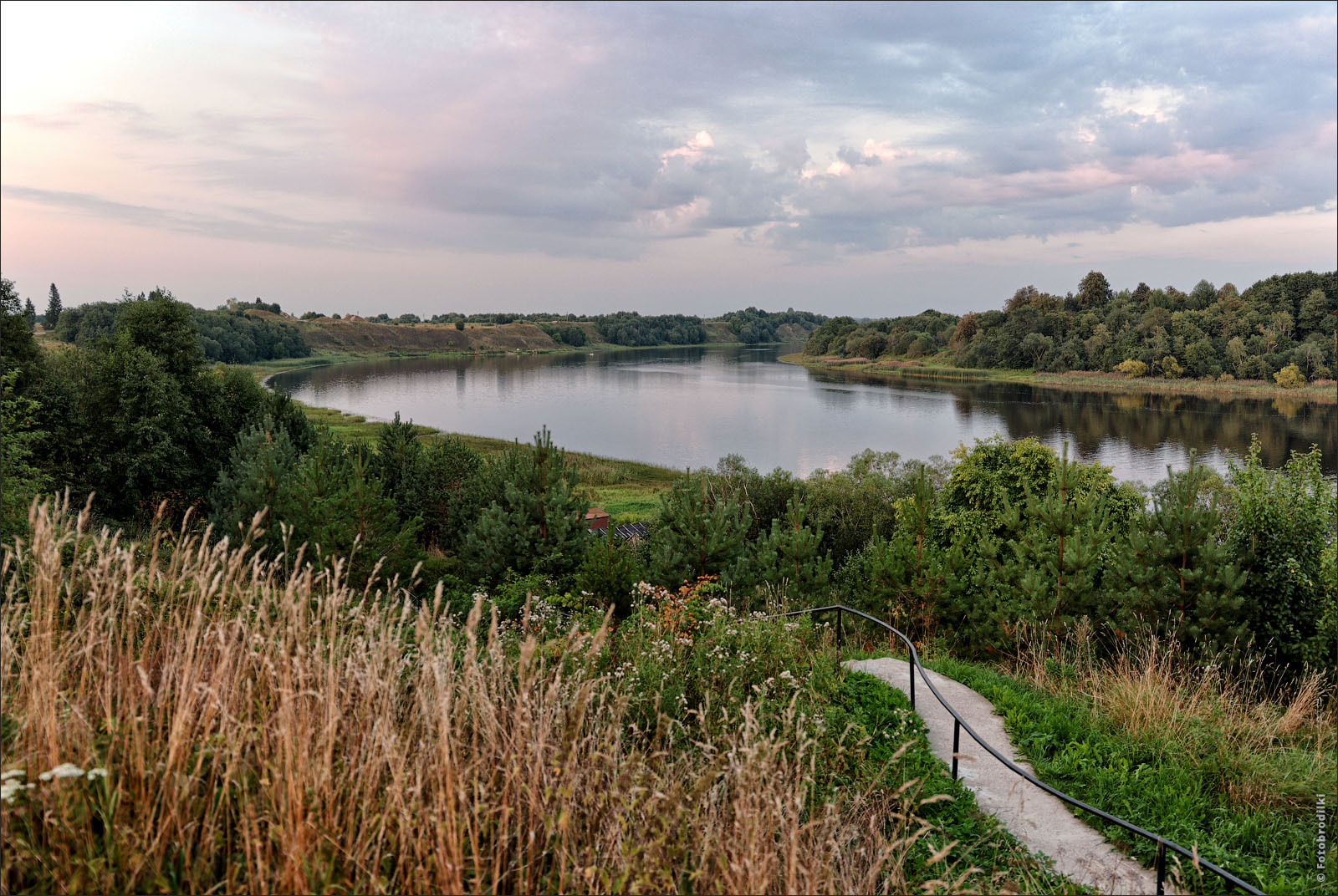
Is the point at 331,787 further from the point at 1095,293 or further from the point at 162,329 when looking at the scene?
the point at 1095,293

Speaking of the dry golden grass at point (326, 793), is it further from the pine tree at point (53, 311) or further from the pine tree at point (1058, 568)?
the pine tree at point (53, 311)

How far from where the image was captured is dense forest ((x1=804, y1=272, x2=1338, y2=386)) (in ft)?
289

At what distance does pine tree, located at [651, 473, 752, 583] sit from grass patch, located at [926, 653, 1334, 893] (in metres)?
6.21

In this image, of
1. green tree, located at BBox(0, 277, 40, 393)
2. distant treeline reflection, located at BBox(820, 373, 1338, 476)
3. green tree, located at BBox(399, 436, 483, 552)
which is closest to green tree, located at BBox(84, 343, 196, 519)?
green tree, located at BBox(0, 277, 40, 393)

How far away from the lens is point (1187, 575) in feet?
35.9

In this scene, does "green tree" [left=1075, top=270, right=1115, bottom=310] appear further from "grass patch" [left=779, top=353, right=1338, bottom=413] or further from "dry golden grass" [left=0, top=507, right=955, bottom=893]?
"dry golden grass" [left=0, top=507, right=955, bottom=893]

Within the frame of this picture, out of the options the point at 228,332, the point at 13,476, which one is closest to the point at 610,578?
the point at 13,476

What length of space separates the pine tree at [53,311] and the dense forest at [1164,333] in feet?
420

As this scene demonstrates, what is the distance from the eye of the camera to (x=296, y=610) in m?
3.29

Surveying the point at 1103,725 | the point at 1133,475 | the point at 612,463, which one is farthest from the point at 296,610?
the point at 1133,475

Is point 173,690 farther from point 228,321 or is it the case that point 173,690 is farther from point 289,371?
point 228,321

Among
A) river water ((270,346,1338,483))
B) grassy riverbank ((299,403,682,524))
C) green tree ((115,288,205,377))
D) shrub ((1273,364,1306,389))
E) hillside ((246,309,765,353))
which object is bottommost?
grassy riverbank ((299,403,682,524))

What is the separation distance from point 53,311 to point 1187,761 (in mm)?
127804

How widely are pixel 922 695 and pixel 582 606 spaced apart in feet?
18.2
